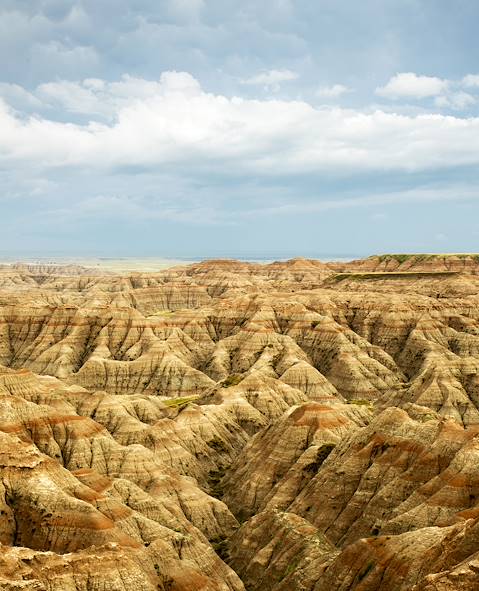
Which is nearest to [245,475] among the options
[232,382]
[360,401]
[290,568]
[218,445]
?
[218,445]

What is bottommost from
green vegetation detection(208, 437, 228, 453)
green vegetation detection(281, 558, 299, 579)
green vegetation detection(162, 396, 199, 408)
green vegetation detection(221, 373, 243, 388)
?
green vegetation detection(162, 396, 199, 408)

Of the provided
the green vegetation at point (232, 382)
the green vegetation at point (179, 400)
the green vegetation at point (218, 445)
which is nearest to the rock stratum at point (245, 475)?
the green vegetation at point (218, 445)

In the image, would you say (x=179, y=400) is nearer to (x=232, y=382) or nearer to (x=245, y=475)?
(x=232, y=382)

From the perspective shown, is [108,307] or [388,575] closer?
[388,575]

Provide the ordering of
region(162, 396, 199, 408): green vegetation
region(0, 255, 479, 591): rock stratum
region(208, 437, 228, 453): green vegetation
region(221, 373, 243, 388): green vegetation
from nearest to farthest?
region(0, 255, 479, 591): rock stratum → region(208, 437, 228, 453): green vegetation → region(221, 373, 243, 388): green vegetation → region(162, 396, 199, 408): green vegetation

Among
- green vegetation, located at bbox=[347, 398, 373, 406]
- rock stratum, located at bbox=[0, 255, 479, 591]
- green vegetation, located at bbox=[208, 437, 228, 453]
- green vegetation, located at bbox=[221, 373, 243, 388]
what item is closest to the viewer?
rock stratum, located at bbox=[0, 255, 479, 591]

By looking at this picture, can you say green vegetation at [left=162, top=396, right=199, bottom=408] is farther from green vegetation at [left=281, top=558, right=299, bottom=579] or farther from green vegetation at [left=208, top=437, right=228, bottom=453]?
green vegetation at [left=281, top=558, right=299, bottom=579]

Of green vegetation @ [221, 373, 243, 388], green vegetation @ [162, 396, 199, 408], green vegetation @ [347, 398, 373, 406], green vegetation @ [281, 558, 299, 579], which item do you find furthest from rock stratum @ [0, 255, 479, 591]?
green vegetation @ [221, 373, 243, 388]

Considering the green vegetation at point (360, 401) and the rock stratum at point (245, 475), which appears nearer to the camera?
the rock stratum at point (245, 475)

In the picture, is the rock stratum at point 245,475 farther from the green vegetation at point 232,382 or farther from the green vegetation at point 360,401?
the green vegetation at point 232,382

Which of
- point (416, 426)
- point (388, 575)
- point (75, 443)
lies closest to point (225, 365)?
point (75, 443)

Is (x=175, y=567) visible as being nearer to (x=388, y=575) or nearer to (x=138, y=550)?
(x=138, y=550)
